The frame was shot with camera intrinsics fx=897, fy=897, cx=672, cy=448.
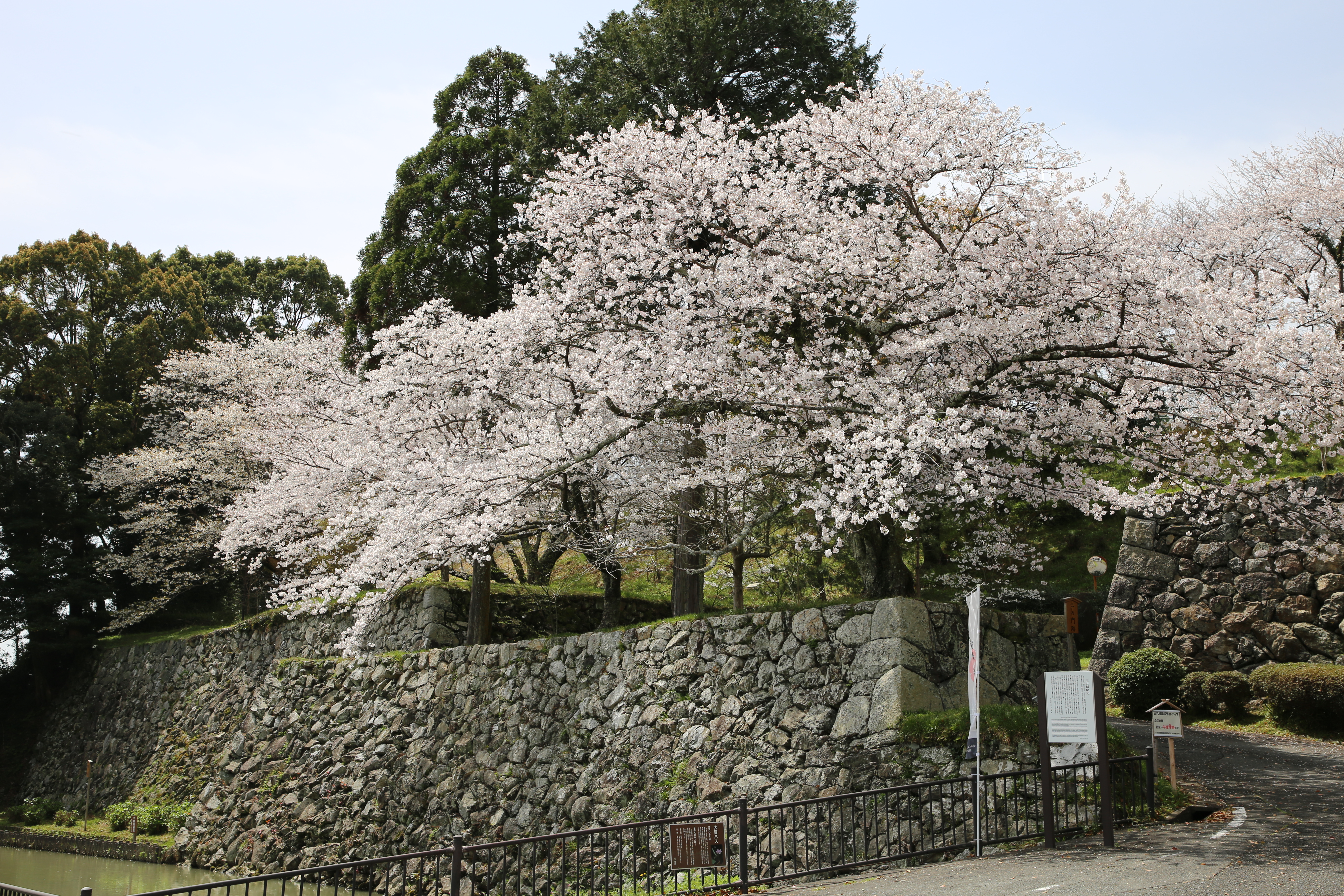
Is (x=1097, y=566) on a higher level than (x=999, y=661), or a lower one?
higher

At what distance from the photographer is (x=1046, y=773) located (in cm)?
809

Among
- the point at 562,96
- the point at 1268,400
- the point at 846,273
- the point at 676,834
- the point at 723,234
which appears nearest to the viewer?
the point at 676,834

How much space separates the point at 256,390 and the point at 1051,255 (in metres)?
25.6

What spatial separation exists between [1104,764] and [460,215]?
15.0 meters

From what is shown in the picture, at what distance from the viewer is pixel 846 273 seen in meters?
10.6

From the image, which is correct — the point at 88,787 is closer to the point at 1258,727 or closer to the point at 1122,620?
the point at 1122,620

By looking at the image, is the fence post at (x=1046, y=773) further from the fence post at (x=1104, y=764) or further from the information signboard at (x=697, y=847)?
the information signboard at (x=697, y=847)

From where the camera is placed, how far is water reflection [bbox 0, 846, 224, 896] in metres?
15.0

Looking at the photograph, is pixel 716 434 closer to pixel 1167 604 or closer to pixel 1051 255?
pixel 1051 255

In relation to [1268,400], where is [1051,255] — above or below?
above

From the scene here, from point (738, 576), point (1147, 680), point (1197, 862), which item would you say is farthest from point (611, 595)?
point (1197, 862)

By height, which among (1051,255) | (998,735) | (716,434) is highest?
(1051,255)

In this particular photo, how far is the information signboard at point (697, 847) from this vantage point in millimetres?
7957

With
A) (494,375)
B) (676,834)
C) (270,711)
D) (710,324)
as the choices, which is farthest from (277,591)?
(676,834)
